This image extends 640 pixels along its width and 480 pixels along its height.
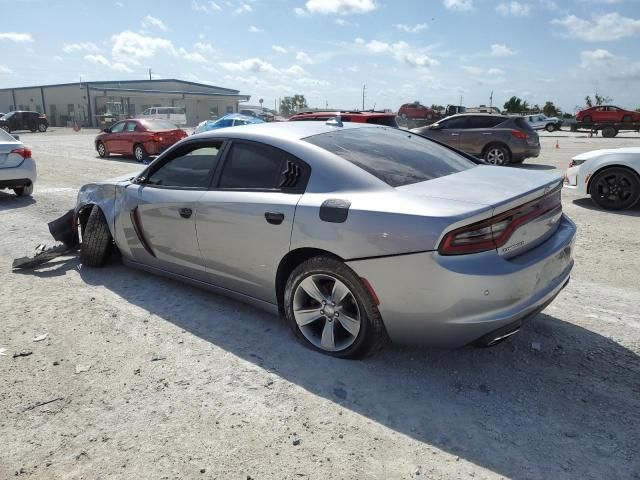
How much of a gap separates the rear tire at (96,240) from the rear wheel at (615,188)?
23.1 ft

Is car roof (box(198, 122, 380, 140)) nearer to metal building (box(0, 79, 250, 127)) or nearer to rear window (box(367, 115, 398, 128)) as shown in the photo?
rear window (box(367, 115, 398, 128))

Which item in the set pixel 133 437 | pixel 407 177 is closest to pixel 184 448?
pixel 133 437

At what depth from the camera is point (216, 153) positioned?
12.7 ft

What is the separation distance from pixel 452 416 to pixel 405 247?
94 cm

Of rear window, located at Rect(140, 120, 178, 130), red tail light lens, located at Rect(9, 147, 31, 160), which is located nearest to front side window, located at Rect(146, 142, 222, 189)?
red tail light lens, located at Rect(9, 147, 31, 160)

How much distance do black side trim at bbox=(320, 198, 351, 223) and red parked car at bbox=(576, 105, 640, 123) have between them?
1390 inches

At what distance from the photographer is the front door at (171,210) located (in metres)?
3.88

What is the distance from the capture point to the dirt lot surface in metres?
2.31

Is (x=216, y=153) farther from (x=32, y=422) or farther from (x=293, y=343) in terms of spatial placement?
(x=32, y=422)

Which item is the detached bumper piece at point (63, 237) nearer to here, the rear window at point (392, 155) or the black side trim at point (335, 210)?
the rear window at point (392, 155)

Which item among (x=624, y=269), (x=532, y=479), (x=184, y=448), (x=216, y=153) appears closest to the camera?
(x=532, y=479)

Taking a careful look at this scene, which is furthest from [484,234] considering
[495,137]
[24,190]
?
[495,137]

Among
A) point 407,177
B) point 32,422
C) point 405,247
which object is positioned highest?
point 407,177

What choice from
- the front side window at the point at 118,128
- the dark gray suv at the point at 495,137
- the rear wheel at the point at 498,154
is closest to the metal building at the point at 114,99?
the front side window at the point at 118,128
